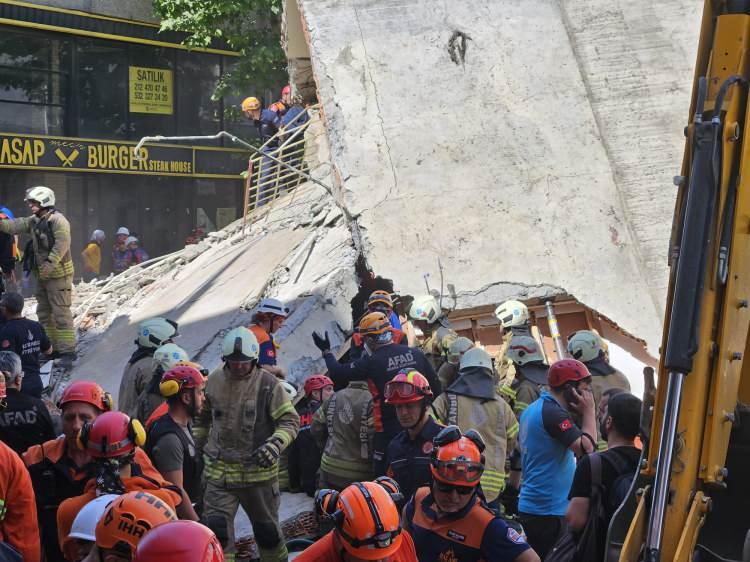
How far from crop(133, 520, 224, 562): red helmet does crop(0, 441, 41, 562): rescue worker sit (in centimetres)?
192

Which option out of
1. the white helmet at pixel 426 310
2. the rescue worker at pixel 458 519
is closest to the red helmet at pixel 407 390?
the rescue worker at pixel 458 519

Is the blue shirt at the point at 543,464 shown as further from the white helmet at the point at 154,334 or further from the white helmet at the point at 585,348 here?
the white helmet at the point at 154,334

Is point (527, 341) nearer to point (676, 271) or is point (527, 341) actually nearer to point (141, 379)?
point (141, 379)

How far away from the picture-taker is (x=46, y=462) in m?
5.20

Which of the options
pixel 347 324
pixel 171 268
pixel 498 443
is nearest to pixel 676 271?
pixel 498 443

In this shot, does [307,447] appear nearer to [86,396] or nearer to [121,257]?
[86,396]

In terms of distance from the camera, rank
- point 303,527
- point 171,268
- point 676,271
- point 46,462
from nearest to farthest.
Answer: point 676,271 < point 46,462 < point 303,527 < point 171,268

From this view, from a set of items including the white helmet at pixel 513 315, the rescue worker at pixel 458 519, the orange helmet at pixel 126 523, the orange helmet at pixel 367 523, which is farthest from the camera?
the white helmet at pixel 513 315

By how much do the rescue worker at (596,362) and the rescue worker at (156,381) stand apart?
2.80 meters

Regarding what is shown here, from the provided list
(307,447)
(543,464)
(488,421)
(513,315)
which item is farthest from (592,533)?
(513,315)

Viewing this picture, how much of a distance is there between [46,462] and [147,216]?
2046 centimetres

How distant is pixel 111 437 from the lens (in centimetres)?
473

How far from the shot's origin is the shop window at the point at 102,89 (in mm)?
24078

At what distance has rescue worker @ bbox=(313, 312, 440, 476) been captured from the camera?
7.11 metres
